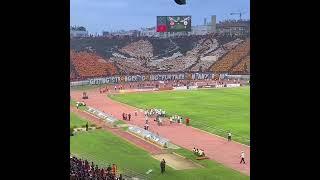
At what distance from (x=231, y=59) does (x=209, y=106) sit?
91.0ft

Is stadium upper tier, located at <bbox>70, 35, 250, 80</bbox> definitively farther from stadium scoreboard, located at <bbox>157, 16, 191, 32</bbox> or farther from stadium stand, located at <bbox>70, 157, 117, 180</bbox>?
stadium stand, located at <bbox>70, 157, 117, 180</bbox>

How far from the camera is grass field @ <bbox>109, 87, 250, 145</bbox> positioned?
23220 mm

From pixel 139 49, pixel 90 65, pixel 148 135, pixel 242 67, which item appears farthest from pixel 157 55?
pixel 148 135

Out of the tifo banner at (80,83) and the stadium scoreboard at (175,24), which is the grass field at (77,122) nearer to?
the tifo banner at (80,83)

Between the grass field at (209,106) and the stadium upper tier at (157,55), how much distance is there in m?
14.1

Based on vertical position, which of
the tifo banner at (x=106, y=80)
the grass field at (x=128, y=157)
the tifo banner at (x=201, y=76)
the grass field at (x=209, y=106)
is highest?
the tifo banner at (x=201, y=76)

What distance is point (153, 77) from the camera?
172 feet

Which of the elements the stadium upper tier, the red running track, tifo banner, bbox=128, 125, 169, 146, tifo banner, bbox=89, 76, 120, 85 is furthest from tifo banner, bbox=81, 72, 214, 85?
tifo banner, bbox=128, 125, 169, 146

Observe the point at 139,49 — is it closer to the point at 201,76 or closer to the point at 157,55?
the point at 157,55

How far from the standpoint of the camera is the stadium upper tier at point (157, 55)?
54.8 metres

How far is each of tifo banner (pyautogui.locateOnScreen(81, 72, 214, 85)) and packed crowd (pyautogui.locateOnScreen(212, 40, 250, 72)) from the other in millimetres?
2197

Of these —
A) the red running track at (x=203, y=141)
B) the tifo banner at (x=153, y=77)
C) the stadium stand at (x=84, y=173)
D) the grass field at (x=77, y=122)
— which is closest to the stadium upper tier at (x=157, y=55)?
the tifo banner at (x=153, y=77)

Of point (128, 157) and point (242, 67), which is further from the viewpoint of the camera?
point (242, 67)
